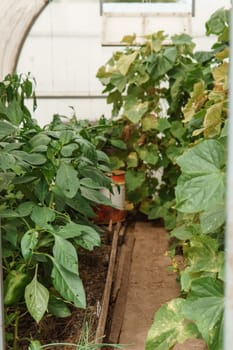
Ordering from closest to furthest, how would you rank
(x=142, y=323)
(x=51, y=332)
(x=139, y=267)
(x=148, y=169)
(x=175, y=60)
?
(x=51, y=332), (x=142, y=323), (x=139, y=267), (x=175, y=60), (x=148, y=169)

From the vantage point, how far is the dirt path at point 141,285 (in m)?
2.25

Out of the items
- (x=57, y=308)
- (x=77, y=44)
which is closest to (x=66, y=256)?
(x=57, y=308)

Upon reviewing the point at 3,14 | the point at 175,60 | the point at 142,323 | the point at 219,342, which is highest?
the point at 3,14

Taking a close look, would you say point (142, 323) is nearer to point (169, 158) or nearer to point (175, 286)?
point (175, 286)

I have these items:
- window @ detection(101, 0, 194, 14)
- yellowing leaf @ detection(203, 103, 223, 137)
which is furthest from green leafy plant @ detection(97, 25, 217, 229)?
yellowing leaf @ detection(203, 103, 223, 137)

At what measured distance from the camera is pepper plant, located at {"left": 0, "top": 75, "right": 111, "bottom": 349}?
1.70m

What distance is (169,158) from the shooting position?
3.59m

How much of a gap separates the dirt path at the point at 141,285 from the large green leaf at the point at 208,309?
0.82 m

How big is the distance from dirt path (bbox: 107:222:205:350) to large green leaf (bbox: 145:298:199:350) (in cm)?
62

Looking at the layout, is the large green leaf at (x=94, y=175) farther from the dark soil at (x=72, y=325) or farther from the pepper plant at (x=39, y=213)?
the dark soil at (x=72, y=325)

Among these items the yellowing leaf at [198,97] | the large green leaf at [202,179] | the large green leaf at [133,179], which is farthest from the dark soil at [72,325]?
the large green leaf at [133,179]

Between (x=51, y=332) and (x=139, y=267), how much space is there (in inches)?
45.9

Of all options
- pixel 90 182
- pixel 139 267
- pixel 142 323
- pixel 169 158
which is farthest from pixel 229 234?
pixel 169 158

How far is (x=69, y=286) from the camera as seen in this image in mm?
1686
